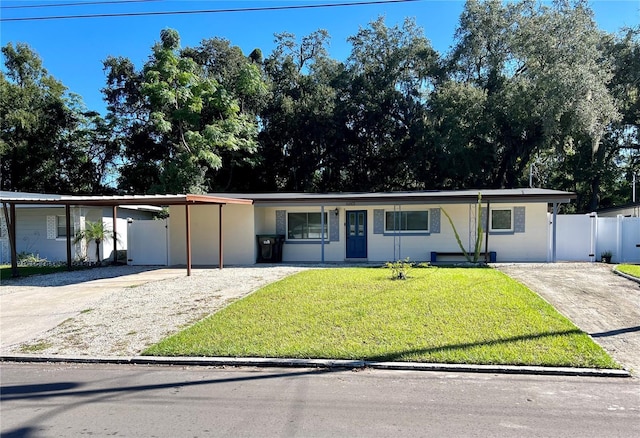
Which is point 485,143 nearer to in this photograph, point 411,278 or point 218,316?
point 411,278

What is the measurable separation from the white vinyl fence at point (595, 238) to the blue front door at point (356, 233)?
6829 mm

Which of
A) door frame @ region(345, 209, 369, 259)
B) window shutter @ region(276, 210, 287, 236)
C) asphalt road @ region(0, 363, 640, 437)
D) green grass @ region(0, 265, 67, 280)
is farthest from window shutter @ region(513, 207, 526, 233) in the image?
green grass @ region(0, 265, 67, 280)

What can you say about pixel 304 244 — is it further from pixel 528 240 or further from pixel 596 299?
pixel 596 299

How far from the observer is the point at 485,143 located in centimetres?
2605

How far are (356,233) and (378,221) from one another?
3.17ft

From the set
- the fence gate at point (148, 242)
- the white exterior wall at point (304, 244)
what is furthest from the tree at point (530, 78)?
the fence gate at point (148, 242)

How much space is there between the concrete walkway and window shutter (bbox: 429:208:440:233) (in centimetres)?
905

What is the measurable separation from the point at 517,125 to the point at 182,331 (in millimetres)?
23555

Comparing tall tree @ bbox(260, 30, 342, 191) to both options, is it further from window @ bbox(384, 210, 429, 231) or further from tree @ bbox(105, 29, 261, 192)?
window @ bbox(384, 210, 429, 231)

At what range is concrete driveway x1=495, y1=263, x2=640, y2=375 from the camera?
6336 mm

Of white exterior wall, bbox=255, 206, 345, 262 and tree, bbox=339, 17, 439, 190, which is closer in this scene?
white exterior wall, bbox=255, 206, 345, 262

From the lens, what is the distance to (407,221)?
16594mm

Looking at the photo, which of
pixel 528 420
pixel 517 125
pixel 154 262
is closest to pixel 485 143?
pixel 517 125

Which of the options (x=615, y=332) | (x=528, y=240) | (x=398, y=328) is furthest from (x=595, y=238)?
(x=398, y=328)
